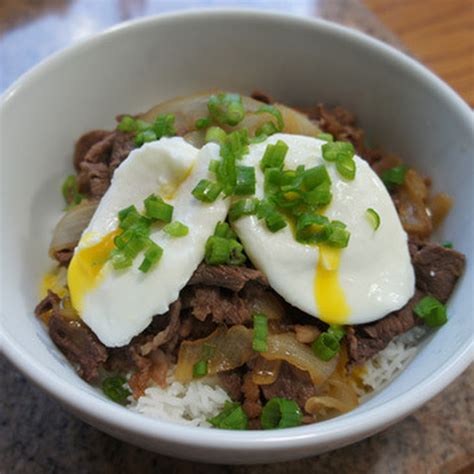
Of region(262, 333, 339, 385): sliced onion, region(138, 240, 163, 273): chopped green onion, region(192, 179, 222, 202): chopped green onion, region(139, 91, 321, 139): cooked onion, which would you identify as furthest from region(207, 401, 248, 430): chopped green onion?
region(139, 91, 321, 139): cooked onion

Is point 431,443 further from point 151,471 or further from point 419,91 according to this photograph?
point 419,91

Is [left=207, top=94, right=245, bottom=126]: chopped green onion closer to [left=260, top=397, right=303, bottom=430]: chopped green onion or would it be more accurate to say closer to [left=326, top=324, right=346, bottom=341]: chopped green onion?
[left=326, top=324, right=346, bottom=341]: chopped green onion

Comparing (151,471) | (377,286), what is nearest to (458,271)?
(377,286)

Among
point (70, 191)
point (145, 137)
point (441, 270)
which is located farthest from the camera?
point (70, 191)

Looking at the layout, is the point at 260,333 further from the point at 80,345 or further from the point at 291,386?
the point at 80,345

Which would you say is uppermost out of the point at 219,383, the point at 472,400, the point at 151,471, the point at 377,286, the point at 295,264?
the point at 295,264

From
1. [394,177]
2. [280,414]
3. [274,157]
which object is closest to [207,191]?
[274,157]

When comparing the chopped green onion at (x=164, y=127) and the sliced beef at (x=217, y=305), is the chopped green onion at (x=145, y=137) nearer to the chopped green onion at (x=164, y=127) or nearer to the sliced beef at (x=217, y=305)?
the chopped green onion at (x=164, y=127)
